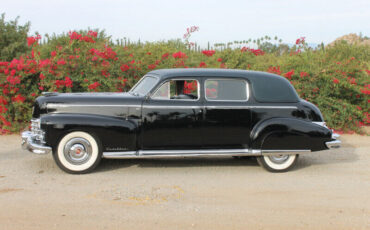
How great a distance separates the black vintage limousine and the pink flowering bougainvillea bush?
399 centimetres

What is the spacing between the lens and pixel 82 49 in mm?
11703

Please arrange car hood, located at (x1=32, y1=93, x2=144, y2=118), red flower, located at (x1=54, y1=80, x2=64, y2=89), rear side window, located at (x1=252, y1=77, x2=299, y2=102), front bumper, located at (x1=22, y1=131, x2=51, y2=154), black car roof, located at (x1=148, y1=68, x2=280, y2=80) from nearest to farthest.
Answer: front bumper, located at (x1=22, y1=131, x2=51, y2=154) → car hood, located at (x1=32, y1=93, x2=144, y2=118) → black car roof, located at (x1=148, y1=68, x2=280, y2=80) → rear side window, located at (x1=252, y1=77, x2=299, y2=102) → red flower, located at (x1=54, y1=80, x2=64, y2=89)

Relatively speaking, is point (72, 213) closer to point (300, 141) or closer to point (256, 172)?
point (256, 172)

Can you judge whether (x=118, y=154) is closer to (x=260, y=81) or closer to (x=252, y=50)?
(x=260, y=81)

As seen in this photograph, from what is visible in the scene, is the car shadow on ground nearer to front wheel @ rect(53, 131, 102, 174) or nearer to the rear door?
front wheel @ rect(53, 131, 102, 174)

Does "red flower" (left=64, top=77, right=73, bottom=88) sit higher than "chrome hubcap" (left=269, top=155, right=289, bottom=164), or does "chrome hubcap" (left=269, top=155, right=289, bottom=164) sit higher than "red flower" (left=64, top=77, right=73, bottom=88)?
"red flower" (left=64, top=77, right=73, bottom=88)

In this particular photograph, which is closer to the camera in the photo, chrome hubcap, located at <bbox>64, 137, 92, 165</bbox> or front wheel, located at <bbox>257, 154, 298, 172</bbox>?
chrome hubcap, located at <bbox>64, 137, 92, 165</bbox>

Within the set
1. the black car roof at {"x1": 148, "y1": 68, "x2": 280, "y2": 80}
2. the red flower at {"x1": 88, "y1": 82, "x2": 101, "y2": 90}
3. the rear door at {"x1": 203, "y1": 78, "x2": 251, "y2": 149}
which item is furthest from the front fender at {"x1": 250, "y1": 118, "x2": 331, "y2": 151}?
the red flower at {"x1": 88, "y1": 82, "x2": 101, "y2": 90}

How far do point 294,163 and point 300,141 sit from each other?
1.44 ft

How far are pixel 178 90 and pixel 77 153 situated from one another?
6.28ft

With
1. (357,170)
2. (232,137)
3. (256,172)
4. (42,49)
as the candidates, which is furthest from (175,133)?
(42,49)

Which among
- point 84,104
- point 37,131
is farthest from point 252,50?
point 37,131

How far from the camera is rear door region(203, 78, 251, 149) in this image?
7.04m

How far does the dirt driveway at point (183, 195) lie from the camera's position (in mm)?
4805
